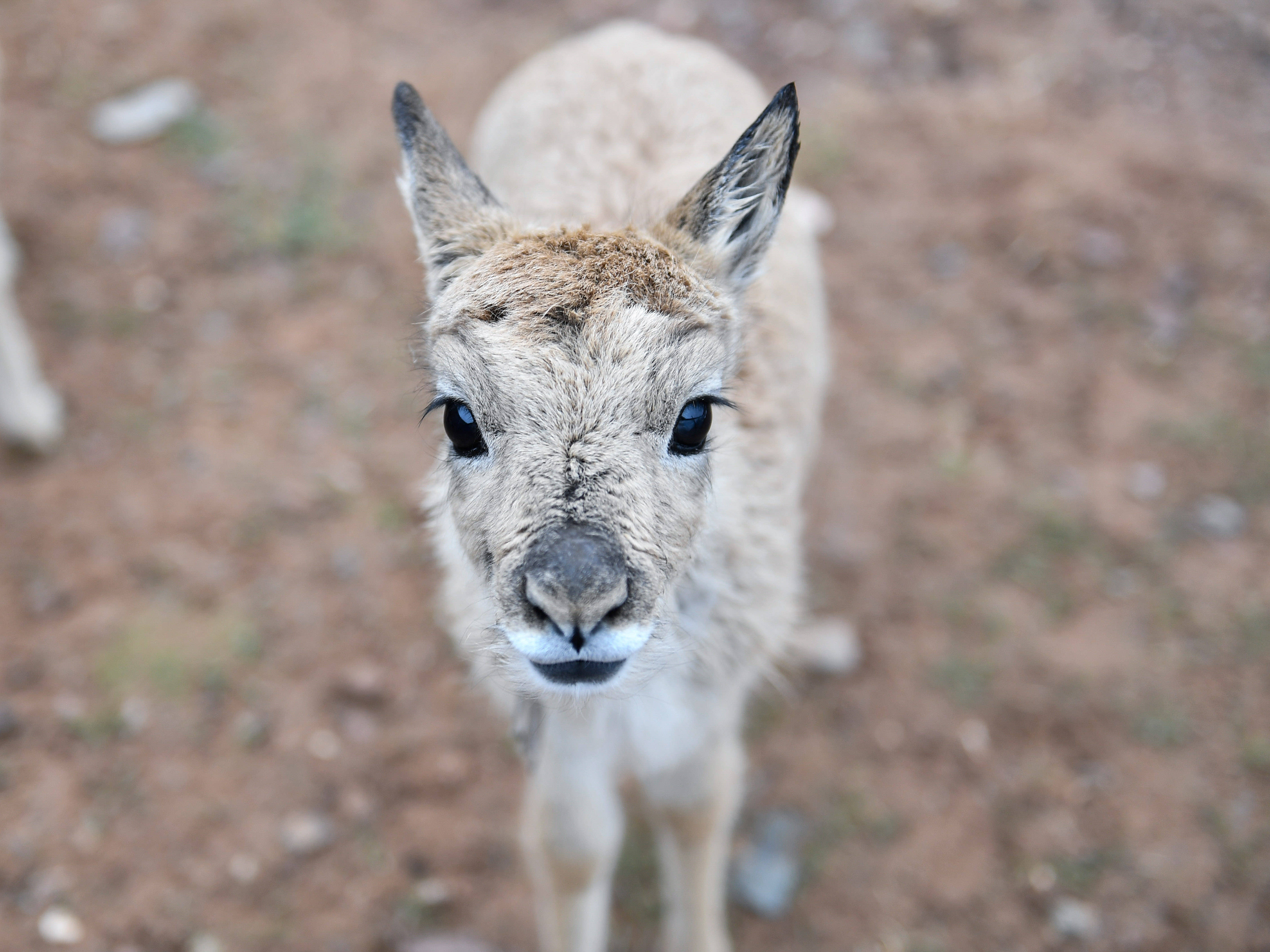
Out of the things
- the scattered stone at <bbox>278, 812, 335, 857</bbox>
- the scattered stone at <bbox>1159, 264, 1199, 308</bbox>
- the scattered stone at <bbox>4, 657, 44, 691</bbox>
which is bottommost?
the scattered stone at <bbox>278, 812, 335, 857</bbox>

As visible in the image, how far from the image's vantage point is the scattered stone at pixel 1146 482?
5.59m

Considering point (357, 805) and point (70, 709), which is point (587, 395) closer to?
point (357, 805)

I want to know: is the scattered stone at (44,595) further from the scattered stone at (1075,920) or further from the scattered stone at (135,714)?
the scattered stone at (1075,920)

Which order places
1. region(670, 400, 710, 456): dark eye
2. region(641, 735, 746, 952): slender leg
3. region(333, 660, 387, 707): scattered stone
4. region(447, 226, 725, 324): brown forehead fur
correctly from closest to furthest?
region(447, 226, 725, 324): brown forehead fur → region(670, 400, 710, 456): dark eye → region(641, 735, 746, 952): slender leg → region(333, 660, 387, 707): scattered stone

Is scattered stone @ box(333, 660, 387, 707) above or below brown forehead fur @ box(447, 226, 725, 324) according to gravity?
below

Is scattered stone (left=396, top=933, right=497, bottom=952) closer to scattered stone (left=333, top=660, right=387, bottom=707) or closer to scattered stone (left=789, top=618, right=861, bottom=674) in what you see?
scattered stone (left=333, top=660, right=387, bottom=707)

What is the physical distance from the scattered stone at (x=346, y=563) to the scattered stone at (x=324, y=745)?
95 cm

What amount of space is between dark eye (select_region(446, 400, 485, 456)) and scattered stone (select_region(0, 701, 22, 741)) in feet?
12.0

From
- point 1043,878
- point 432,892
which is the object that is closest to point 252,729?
point 432,892

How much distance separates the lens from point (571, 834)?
3646 mm

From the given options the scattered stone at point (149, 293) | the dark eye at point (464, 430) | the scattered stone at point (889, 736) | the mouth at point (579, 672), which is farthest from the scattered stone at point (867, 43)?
the mouth at point (579, 672)

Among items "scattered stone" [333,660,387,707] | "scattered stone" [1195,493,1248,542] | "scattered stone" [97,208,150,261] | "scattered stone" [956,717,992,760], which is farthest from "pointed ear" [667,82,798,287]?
"scattered stone" [97,208,150,261]

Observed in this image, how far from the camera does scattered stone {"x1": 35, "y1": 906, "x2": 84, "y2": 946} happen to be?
4.23 metres

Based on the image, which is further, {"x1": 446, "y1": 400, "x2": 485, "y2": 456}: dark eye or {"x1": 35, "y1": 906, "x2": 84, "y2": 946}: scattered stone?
{"x1": 35, "y1": 906, "x2": 84, "y2": 946}: scattered stone
